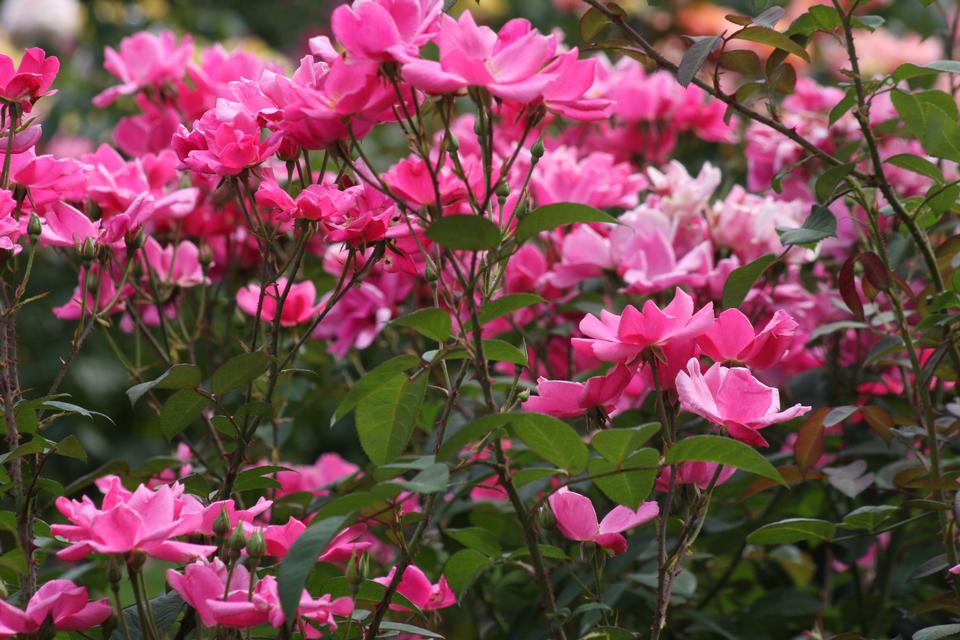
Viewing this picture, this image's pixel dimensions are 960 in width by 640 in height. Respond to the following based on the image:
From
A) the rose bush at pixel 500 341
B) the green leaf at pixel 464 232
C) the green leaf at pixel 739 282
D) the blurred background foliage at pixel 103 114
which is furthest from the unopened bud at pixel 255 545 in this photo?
the blurred background foliage at pixel 103 114

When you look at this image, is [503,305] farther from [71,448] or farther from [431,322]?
[71,448]

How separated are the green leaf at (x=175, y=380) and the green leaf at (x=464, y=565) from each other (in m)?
0.24

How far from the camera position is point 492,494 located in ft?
A: 4.87

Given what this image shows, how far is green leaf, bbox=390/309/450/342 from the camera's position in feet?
2.50

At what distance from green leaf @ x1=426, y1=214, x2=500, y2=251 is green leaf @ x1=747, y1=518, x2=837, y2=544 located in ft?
1.10

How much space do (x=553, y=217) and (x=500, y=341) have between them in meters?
0.09

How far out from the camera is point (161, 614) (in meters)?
0.85

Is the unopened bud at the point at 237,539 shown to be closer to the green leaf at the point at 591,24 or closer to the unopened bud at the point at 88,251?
the unopened bud at the point at 88,251

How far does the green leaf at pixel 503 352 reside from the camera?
2.64 feet

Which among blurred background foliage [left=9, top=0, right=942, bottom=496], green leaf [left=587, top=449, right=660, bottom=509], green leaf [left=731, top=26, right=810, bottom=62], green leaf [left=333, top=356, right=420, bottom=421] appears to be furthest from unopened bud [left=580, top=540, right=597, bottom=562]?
blurred background foliage [left=9, top=0, right=942, bottom=496]

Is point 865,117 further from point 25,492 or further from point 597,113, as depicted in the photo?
point 25,492

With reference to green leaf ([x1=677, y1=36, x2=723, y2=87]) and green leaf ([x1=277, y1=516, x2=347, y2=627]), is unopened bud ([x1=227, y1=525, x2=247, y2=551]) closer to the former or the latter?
green leaf ([x1=277, y1=516, x2=347, y2=627])

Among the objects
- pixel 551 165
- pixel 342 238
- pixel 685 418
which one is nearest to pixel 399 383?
pixel 342 238

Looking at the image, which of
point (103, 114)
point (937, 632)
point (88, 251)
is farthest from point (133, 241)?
point (103, 114)
